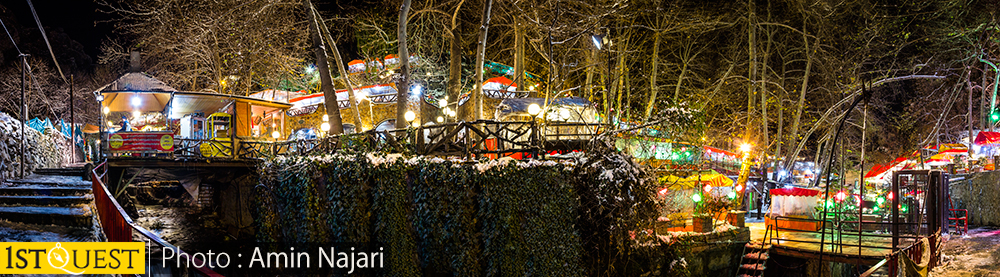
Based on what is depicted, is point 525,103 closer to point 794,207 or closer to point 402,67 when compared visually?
point 402,67

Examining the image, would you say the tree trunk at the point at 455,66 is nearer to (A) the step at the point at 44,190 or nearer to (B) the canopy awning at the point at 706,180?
(B) the canopy awning at the point at 706,180

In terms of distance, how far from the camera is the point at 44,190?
9.73 metres

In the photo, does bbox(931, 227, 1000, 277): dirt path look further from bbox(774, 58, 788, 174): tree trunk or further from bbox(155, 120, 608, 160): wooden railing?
bbox(774, 58, 788, 174): tree trunk

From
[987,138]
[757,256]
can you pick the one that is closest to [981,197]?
[987,138]

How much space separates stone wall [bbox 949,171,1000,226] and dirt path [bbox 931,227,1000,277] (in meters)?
2.05

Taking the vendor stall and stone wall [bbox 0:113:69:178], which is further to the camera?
the vendor stall

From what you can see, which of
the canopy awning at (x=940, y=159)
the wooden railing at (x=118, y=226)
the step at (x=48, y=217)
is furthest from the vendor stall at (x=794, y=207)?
the step at (x=48, y=217)

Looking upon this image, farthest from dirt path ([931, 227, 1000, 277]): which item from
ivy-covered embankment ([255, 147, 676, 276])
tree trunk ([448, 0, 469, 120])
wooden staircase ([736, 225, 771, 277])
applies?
tree trunk ([448, 0, 469, 120])

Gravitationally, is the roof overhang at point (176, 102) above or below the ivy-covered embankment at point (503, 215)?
above

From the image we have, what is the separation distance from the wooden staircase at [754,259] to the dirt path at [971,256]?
12.0 feet

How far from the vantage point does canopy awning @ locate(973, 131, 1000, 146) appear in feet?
68.4

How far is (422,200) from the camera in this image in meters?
10.6
